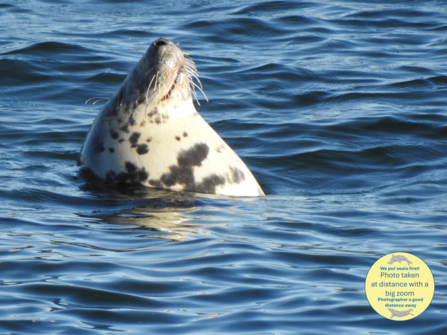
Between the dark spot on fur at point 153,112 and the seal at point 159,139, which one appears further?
the dark spot on fur at point 153,112

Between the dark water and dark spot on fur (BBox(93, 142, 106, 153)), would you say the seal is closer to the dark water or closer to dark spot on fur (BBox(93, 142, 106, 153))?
dark spot on fur (BBox(93, 142, 106, 153))

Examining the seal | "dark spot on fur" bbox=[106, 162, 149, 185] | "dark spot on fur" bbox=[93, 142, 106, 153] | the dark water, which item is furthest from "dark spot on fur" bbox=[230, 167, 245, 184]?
"dark spot on fur" bbox=[93, 142, 106, 153]

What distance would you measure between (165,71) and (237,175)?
3.31 feet

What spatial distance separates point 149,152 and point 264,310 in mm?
3049

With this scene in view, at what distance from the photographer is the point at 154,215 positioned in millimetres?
6637

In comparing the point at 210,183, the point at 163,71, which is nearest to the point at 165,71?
the point at 163,71

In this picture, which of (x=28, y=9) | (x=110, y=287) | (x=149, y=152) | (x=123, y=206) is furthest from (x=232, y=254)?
(x=28, y=9)

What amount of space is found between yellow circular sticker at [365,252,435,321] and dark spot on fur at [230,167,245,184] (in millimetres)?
2244

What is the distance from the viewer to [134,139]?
7461mm

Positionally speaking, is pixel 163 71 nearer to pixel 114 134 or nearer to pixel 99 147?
pixel 114 134

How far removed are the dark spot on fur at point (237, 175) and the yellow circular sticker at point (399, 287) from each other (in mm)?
2244

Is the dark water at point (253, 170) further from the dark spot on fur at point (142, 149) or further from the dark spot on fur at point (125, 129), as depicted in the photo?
the dark spot on fur at point (125, 129)

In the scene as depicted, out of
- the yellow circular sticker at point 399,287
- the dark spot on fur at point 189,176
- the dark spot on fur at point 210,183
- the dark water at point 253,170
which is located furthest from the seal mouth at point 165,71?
the yellow circular sticker at point 399,287

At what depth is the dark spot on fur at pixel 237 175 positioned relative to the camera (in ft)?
24.9
